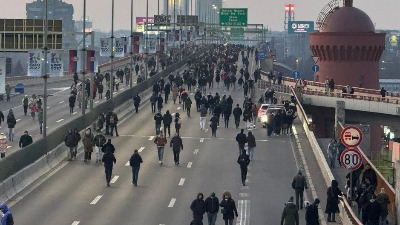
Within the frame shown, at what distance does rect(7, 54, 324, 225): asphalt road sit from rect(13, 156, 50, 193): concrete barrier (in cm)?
36

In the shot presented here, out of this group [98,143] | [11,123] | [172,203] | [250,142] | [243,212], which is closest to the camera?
[243,212]

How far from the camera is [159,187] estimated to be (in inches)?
1588

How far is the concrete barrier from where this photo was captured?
3903cm

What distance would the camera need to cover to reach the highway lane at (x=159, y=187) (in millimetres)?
A: 34531

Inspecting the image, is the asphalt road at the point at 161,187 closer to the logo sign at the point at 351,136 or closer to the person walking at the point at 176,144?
the person walking at the point at 176,144

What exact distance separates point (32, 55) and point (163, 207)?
18.9 m

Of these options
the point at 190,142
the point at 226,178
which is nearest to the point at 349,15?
the point at 190,142

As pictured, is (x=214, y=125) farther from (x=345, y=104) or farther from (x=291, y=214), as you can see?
(x=291, y=214)

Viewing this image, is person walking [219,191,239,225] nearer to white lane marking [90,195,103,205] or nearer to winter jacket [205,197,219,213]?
winter jacket [205,197,219,213]

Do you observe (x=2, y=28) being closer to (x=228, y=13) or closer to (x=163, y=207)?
(x=163, y=207)

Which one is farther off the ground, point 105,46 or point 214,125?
point 105,46

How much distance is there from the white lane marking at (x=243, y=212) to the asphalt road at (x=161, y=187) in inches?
0.5

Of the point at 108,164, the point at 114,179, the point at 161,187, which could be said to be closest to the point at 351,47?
the point at 114,179

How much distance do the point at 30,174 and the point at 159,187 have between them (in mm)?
4428
